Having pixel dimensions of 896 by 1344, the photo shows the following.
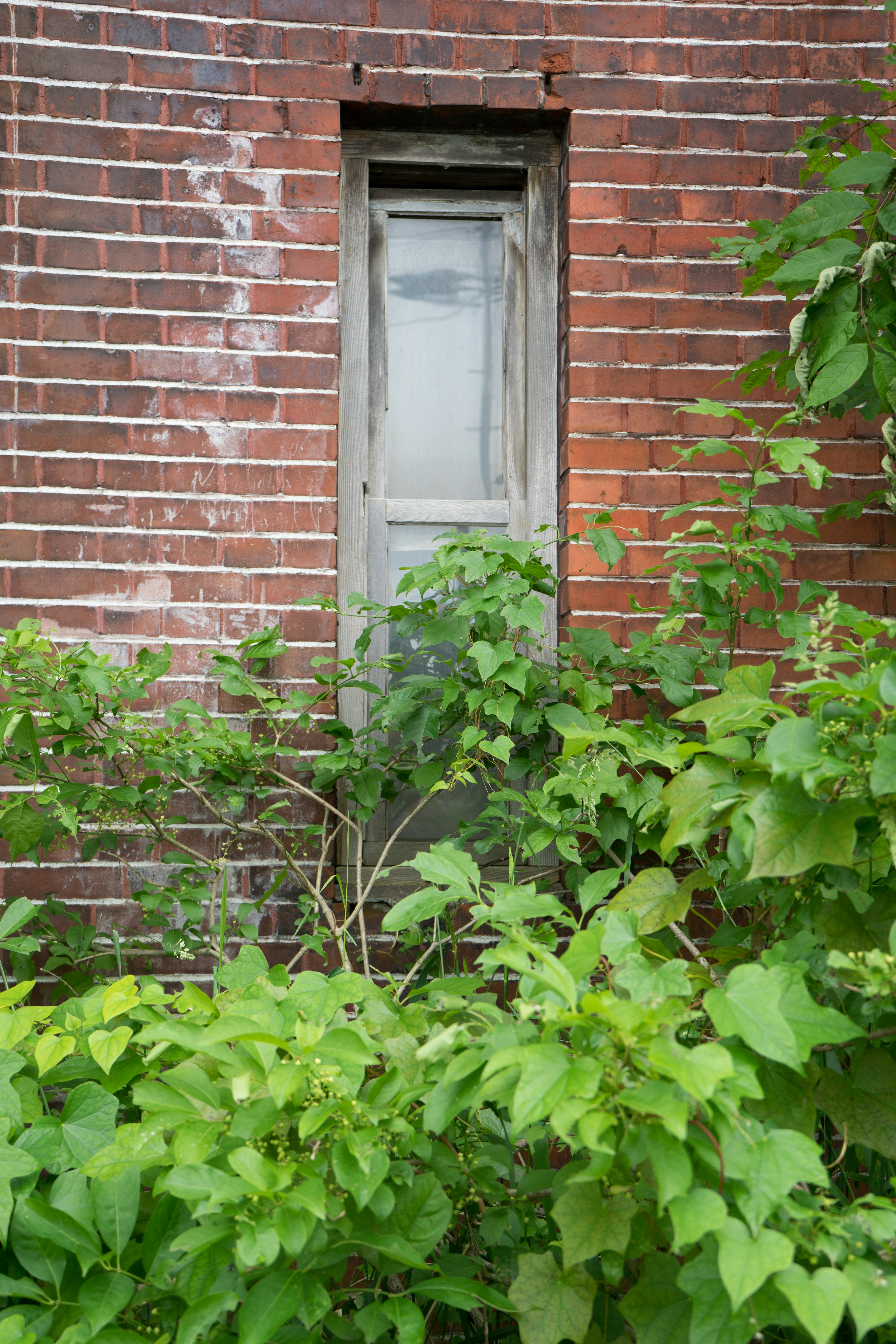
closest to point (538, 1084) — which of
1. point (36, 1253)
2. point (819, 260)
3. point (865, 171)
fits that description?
point (36, 1253)

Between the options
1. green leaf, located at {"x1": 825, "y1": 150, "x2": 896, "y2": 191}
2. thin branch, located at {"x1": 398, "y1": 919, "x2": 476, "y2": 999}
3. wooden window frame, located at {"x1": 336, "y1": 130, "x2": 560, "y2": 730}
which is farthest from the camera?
wooden window frame, located at {"x1": 336, "y1": 130, "x2": 560, "y2": 730}

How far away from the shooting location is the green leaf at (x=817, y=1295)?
744mm

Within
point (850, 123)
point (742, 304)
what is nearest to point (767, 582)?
point (742, 304)

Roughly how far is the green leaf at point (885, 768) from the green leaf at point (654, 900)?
34cm

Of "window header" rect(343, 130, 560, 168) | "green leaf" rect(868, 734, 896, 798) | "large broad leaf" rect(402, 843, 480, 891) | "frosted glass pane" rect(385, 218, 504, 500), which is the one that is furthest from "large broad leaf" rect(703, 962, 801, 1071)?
"window header" rect(343, 130, 560, 168)

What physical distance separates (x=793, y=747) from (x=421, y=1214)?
0.66 m

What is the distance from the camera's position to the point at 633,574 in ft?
7.84

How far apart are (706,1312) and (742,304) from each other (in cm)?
229

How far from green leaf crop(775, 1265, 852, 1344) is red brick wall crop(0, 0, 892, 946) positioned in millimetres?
1710

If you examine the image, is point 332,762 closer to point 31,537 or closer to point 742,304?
point 31,537

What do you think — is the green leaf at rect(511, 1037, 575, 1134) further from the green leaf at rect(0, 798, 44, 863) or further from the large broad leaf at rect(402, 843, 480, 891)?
the green leaf at rect(0, 798, 44, 863)

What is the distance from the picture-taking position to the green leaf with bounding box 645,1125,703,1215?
2.53 feet

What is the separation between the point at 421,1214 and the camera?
103cm

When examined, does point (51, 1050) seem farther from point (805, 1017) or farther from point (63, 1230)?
point (805, 1017)
